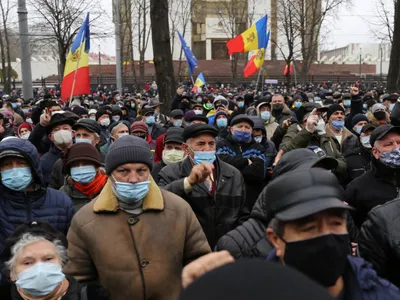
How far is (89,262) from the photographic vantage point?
2775mm

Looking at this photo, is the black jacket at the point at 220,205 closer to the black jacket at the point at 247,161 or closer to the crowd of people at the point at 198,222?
the crowd of people at the point at 198,222

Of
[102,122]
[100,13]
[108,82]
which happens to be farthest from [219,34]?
[102,122]

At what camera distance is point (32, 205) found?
138 inches

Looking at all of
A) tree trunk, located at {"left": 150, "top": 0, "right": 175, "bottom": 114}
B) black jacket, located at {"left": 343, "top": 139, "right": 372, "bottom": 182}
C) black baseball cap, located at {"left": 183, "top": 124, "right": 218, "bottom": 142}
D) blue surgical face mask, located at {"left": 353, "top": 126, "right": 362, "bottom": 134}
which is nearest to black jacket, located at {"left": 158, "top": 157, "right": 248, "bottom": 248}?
black baseball cap, located at {"left": 183, "top": 124, "right": 218, "bottom": 142}

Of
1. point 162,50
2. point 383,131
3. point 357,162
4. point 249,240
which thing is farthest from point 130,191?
point 162,50

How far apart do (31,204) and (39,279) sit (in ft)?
3.54

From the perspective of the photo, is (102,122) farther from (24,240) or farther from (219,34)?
(219,34)

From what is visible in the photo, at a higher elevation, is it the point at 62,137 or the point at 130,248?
the point at 62,137

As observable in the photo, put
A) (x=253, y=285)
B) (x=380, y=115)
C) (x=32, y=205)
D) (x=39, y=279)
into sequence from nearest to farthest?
(x=253, y=285) < (x=39, y=279) < (x=32, y=205) < (x=380, y=115)

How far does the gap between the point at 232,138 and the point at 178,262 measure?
105 inches

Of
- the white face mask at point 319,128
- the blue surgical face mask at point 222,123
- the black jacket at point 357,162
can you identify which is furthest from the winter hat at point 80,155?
the blue surgical face mask at point 222,123

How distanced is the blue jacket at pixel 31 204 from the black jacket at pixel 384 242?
206 centimetres

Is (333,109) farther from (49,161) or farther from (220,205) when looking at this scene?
(49,161)

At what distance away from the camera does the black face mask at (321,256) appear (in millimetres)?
1749
